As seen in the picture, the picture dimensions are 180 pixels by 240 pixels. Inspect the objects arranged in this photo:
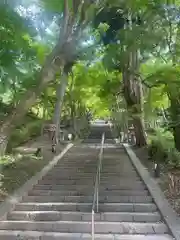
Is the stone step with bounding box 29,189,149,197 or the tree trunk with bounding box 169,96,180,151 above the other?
the tree trunk with bounding box 169,96,180,151

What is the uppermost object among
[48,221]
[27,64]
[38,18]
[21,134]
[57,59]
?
[38,18]

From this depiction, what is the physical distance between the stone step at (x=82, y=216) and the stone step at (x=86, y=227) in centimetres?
25

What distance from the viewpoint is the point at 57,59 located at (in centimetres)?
651

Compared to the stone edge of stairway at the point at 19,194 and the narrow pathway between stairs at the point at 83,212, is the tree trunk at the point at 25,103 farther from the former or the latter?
the stone edge of stairway at the point at 19,194

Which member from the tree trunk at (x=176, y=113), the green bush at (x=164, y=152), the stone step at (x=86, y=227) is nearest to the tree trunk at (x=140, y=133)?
the green bush at (x=164, y=152)

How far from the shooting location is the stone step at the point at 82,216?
296 inches

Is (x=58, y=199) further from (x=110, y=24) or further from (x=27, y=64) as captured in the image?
(x=110, y=24)

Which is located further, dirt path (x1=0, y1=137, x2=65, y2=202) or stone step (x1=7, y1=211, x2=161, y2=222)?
dirt path (x1=0, y1=137, x2=65, y2=202)

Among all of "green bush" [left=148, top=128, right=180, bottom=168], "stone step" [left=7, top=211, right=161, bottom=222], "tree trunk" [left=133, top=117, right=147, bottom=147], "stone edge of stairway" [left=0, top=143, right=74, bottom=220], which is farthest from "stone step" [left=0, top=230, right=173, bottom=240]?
"tree trunk" [left=133, top=117, right=147, bottom=147]

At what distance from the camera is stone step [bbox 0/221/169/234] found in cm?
698

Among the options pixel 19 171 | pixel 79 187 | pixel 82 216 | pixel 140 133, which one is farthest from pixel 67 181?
pixel 140 133

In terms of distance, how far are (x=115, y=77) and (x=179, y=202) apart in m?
12.5

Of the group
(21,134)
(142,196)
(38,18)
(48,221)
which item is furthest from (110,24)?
(48,221)

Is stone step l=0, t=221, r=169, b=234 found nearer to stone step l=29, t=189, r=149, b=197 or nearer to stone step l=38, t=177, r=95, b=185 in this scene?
stone step l=29, t=189, r=149, b=197
